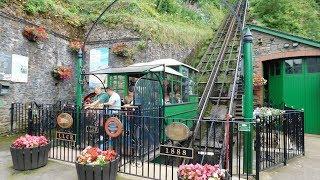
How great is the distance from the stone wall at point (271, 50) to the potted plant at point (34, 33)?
9.50 meters

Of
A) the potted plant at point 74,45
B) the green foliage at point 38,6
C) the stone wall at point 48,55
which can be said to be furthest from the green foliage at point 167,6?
the green foliage at point 38,6

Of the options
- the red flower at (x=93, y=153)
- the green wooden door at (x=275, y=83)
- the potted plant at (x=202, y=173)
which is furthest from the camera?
the green wooden door at (x=275, y=83)

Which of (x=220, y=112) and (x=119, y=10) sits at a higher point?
(x=119, y=10)

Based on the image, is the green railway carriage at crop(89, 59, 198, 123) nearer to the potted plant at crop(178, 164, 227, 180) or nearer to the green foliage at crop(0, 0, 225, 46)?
the green foliage at crop(0, 0, 225, 46)

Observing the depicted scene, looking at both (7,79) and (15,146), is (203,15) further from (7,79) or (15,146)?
(15,146)

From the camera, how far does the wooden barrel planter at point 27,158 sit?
6.45 metres

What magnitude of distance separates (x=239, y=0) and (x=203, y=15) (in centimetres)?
324

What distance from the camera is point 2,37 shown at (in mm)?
10328

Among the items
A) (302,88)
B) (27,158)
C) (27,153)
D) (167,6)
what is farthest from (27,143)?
(167,6)

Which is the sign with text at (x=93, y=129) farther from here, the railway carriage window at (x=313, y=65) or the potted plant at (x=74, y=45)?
the railway carriage window at (x=313, y=65)

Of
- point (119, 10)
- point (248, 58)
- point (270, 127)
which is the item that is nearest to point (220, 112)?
point (270, 127)

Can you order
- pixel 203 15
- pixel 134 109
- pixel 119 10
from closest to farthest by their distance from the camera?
pixel 134 109
pixel 119 10
pixel 203 15

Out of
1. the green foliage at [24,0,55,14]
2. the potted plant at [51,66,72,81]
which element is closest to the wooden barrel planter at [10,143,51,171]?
the potted plant at [51,66,72,81]

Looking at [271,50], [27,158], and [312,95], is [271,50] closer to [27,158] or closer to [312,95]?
[312,95]
